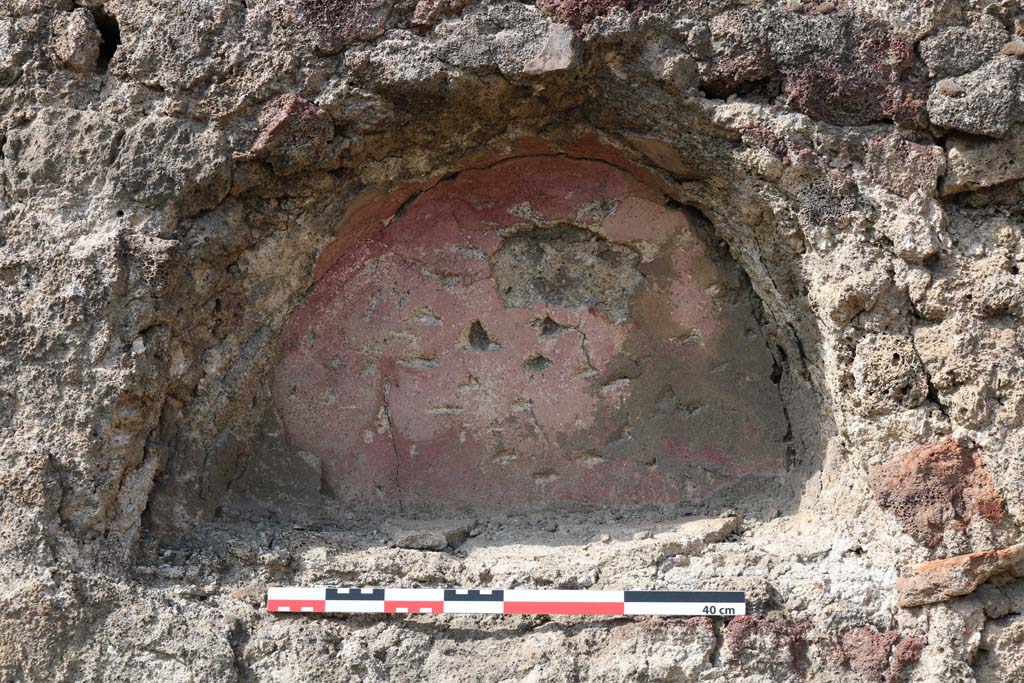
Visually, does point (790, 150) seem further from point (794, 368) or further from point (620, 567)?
point (620, 567)

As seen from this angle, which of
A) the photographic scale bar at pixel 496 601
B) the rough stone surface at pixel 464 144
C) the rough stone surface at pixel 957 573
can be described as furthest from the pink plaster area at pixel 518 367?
the rough stone surface at pixel 957 573

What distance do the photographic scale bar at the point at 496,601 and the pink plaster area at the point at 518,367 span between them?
0.35 m

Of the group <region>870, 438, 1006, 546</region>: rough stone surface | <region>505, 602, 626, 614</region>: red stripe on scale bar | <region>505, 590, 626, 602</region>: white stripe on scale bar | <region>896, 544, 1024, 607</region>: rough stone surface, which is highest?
<region>870, 438, 1006, 546</region>: rough stone surface

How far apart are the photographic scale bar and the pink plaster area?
345 mm

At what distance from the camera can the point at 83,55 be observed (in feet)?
7.68

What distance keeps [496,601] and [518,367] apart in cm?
63

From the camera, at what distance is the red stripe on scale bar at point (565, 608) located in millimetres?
2295

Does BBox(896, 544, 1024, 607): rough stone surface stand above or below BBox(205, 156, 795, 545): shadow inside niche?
below

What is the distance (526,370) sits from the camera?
2.64m

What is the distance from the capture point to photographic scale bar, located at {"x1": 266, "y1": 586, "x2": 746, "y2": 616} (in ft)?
7.52

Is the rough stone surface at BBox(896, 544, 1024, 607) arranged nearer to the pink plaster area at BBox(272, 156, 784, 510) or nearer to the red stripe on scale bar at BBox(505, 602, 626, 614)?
the pink plaster area at BBox(272, 156, 784, 510)

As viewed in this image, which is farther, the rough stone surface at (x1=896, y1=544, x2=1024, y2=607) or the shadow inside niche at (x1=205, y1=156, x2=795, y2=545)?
the shadow inside niche at (x1=205, y1=156, x2=795, y2=545)

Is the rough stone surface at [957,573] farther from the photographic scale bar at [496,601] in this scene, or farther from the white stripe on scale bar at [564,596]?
the white stripe on scale bar at [564,596]

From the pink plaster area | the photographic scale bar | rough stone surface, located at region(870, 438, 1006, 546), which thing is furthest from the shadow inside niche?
rough stone surface, located at region(870, 438, 1006, 546)
